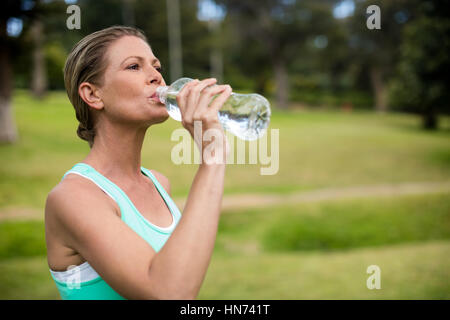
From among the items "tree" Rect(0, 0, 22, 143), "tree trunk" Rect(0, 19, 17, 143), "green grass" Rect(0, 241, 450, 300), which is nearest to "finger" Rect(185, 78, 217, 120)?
"green grass" Rect(0, 241, 450, 300)

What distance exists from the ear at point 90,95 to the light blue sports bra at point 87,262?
244 millimetres

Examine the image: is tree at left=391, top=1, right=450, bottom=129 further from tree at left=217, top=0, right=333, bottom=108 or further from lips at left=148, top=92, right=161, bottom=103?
tree at left=217, top=0, right=333, bottom=108

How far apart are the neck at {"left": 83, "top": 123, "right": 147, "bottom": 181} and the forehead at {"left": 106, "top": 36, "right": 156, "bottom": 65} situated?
0.27 metres

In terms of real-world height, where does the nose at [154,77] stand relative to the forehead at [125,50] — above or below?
below

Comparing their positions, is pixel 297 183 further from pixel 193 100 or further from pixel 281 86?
pixel 281 86

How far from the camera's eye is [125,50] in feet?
5.43

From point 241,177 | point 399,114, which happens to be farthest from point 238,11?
point 241,177

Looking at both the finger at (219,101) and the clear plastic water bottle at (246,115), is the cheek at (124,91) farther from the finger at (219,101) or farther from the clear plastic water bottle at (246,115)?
the finger at (219,101)

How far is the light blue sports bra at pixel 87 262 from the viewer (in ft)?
4.92

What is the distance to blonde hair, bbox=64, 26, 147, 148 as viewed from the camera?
64.3 inches

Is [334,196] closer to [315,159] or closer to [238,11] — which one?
[315,159]

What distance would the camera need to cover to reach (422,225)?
10.8 metres

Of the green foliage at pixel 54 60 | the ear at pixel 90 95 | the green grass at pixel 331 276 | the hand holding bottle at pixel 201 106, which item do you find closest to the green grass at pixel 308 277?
the green grass at pixel 331 276

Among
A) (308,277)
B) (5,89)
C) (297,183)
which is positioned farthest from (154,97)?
(5,89)
